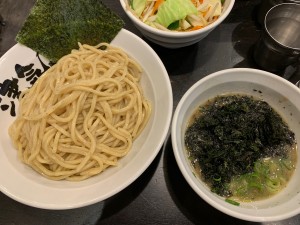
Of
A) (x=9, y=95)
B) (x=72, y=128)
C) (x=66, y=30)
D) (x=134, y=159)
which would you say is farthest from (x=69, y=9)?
(x=134, y=159)

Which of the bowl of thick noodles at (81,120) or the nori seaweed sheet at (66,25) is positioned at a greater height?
the nori seaweed sheet at (66,25)

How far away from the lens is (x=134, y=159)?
162cm

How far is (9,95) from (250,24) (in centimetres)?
186

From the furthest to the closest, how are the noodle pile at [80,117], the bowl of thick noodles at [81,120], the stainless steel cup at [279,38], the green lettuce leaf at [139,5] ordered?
the green lettuce leaf at [139,5]
the stainless steel cup at [279,38]
the noodle pile at [80,117]
the bowl of thick noodles at [81,120]

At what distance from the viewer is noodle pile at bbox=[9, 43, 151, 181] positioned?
5.50ft

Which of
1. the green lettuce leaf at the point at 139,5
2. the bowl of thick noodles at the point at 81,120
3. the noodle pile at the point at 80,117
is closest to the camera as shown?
the bowl of thick noodles at the point at 81,120

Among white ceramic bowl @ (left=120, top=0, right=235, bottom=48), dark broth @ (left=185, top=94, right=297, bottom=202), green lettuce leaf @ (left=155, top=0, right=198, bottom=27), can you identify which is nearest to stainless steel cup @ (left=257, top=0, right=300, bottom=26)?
white ceramic bowl @ (left=120, top=0, right=235, bottom=48)

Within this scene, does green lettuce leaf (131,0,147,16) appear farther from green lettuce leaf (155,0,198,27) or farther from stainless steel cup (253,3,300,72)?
stainless steel cup (253,3,300,72)

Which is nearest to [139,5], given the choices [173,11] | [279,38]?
[173,11]

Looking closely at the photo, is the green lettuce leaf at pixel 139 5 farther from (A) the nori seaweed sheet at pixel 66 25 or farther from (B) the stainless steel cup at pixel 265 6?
(B) the stainless steel cup at pixel 265 6

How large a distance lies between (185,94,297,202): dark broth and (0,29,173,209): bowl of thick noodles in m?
0.26

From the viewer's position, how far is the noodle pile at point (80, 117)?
1.68 m

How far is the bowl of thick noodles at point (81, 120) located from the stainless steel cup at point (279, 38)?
0.79 meters

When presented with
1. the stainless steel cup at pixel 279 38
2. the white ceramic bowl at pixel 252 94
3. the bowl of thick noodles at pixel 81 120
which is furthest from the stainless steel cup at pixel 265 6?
the bowl of thick noodles at pixel 81 120
